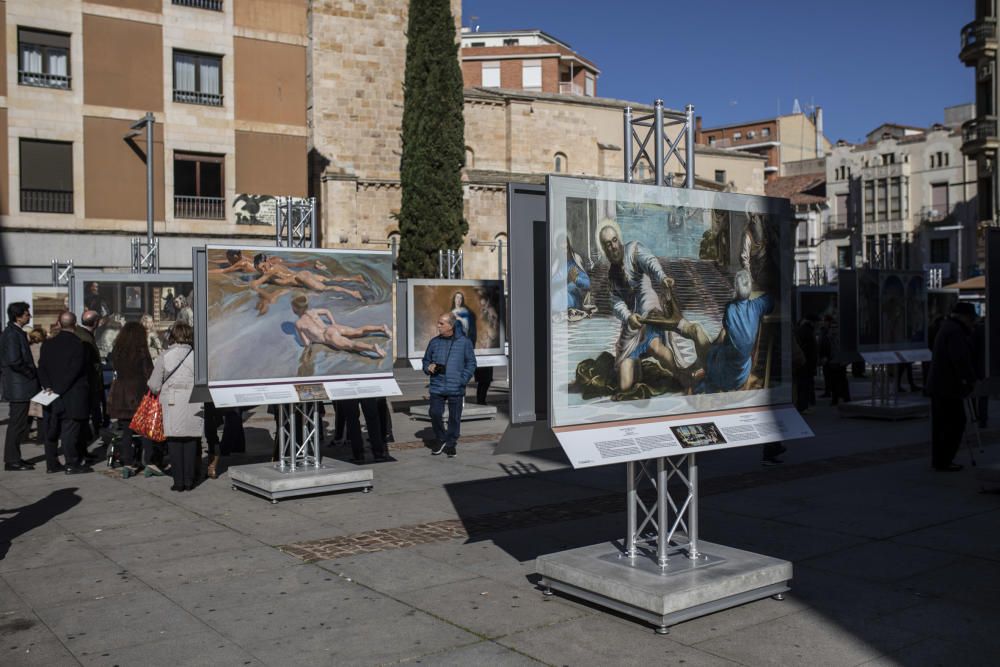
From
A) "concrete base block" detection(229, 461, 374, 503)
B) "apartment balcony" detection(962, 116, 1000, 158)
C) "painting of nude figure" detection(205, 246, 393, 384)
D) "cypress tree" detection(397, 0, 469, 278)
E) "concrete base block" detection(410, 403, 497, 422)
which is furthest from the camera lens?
"apartment balcony" detection(962, 116, 1000, 158)

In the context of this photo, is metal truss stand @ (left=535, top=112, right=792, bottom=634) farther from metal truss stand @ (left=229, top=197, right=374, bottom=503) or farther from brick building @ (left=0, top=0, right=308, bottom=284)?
brick building @ (left=0, top=0, right=308, bottom=284)

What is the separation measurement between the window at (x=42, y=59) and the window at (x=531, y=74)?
43586 mm

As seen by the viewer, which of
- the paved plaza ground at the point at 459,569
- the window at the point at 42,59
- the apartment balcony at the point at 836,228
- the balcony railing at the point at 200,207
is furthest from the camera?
the apartment balcony at the point at 836,228

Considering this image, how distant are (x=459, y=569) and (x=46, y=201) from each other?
27.0 m

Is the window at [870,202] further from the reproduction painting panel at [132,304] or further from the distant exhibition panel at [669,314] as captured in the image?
the distant exhibition panel at [669,314]

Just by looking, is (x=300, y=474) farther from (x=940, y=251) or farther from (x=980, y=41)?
(x=940, y=251)

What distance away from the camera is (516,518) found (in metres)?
9.17

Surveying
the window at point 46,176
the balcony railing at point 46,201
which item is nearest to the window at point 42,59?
the window at point 46,176

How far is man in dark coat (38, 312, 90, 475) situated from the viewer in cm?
1195

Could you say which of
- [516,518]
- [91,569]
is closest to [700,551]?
[516,518]

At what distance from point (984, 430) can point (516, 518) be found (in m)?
10.2

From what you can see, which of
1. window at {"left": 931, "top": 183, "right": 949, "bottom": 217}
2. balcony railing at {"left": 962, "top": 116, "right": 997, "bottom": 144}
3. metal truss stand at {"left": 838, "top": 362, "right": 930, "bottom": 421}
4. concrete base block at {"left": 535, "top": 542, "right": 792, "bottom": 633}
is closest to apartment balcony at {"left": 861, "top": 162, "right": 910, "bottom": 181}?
window at {"left": 931, "top": 183, "right": 949, "bottom": 217}

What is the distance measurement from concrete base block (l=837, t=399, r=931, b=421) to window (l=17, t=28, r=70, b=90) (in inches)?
980

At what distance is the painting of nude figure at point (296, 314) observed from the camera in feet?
34.1
